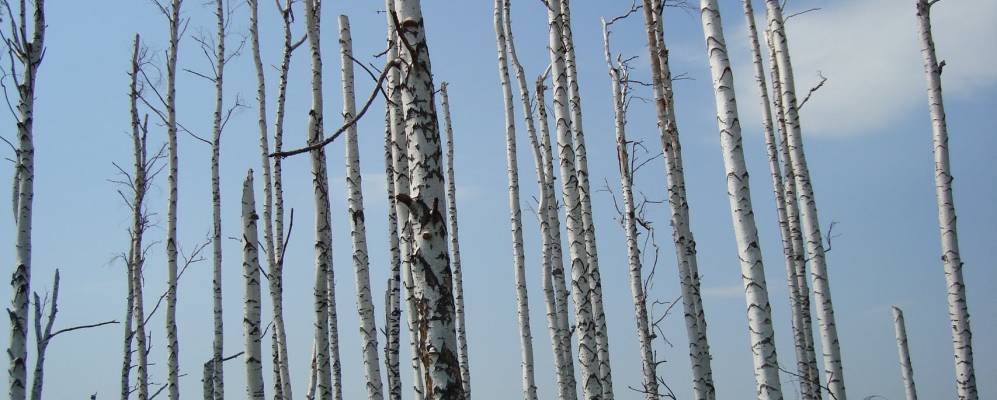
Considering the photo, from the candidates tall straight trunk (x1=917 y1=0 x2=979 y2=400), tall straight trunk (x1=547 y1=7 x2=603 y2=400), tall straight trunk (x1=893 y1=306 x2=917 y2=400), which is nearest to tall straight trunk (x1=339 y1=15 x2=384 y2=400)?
tall straight trunk (x1=547 y1=7 x2=603 y2=400)

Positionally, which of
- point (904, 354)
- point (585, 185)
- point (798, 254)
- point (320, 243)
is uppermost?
point (585, 185)

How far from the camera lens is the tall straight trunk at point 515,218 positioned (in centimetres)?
1238

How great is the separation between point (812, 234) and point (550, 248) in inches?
146

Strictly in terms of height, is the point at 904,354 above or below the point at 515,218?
below

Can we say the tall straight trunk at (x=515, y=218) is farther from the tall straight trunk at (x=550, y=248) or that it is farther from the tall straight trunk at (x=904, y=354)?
the tall straight trunk at (x=904, y=354)

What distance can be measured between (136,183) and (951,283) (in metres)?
12.7

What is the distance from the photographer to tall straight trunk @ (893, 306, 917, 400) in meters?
13.2

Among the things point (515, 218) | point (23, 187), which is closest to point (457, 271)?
point (515, 218)

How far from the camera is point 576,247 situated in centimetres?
852

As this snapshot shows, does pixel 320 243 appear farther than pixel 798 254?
No

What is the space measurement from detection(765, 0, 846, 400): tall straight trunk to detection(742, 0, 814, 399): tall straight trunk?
87 cm

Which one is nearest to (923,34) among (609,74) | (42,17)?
(609,74)

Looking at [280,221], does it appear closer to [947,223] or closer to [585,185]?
[585,185]

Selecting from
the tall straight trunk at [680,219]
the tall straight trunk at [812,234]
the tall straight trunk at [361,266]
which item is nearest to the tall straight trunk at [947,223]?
the tall straight trunk at [812,234]
